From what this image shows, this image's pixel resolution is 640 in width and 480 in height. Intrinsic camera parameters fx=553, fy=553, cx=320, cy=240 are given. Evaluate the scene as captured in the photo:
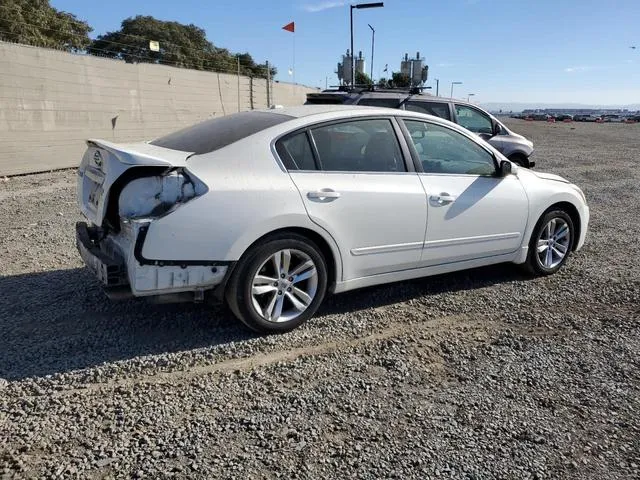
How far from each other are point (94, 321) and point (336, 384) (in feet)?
6.54

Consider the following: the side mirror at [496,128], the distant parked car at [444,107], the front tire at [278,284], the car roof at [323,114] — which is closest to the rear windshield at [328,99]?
the distant parked car at [444,107]

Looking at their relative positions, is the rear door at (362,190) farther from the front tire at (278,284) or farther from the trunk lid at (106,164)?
the trunk lid at (106,164)

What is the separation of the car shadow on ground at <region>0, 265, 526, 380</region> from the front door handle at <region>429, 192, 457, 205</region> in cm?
91

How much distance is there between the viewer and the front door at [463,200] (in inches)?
179

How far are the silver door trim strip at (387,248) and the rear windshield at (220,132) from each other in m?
1.13

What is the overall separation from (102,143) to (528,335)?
340 cm

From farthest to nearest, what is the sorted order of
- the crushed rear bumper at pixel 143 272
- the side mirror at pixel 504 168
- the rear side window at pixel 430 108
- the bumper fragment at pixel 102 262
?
1. the rear side window at pixel 430 108
2. the side mirror at pixel 504 168
3. the bumper fragment at pixel 102 262
4. the crushed rear bumper at pixel 143 272

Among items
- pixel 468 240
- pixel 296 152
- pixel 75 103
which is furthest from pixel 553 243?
pixel 75 103

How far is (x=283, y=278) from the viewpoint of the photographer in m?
3.91

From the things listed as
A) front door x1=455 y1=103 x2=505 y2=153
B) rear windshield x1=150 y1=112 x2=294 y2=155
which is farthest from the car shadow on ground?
front door x1=455 y1=103 x2=505 y2=153

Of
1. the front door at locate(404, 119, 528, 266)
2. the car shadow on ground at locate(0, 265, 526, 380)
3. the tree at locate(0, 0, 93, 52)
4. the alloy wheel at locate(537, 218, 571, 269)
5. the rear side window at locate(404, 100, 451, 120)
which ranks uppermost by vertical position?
the tree at locate(0, 0, 93, 52)

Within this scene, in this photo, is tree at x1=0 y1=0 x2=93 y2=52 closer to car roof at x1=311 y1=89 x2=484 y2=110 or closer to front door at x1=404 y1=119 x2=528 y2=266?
car roof at x1=311 y1=89 x2=484 y2=110

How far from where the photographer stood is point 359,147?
432cm

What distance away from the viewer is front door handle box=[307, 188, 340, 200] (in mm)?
3904
